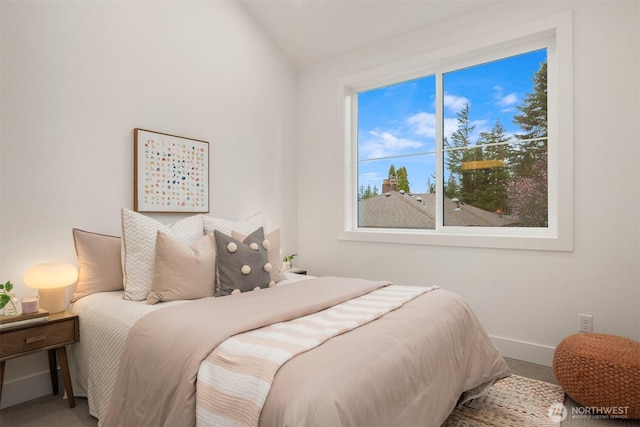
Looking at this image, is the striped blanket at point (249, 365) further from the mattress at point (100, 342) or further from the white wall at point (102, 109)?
the white wall at point (102, 109)

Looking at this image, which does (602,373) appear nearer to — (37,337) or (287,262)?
(287,262)

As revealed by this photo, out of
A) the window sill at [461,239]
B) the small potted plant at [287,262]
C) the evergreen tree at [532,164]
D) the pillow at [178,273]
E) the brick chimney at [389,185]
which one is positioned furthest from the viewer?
the brick chimney at [389,185]

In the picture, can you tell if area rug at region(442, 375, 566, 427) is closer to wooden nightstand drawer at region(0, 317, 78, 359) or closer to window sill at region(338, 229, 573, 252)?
window sill at region(338, 229, 573, 252)

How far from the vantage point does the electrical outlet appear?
2.52 meters

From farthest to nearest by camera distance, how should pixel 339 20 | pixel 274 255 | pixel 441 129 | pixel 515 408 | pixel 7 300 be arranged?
1. pixel 339 20
2. pixel 441 129
3. pixel 274 255
4. pixel 515 408
5. pixel 7 300

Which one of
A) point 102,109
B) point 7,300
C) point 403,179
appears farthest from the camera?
point 403,179

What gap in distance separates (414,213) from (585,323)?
1.49 m

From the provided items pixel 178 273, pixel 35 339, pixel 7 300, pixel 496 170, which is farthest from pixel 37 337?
pixel 496 170

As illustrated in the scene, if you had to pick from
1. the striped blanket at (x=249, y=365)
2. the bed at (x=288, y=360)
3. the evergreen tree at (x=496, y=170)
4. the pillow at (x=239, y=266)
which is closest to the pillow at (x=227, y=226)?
the pillow at (x=239, y=266)

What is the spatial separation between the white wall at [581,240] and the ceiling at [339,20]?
0.39 feet

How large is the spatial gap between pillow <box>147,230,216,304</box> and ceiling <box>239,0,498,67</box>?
2.44 meters

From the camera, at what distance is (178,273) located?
2.09 meters

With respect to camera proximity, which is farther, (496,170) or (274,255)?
(496,170)

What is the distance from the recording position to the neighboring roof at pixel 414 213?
3082 millimetres
